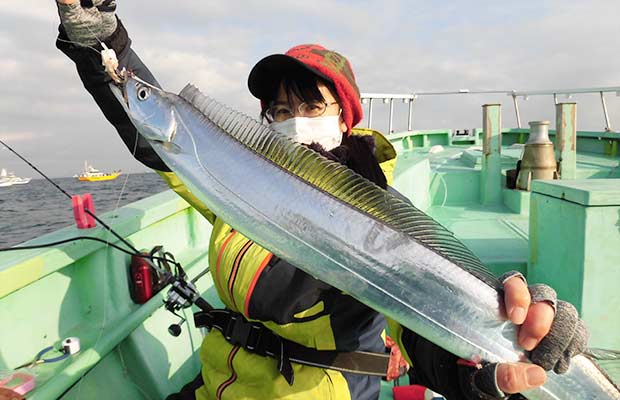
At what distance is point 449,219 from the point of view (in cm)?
638

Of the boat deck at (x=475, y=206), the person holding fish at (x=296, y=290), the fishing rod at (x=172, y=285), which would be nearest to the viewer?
the person holding fish at (x=296, y=290)

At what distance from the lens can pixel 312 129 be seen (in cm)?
200

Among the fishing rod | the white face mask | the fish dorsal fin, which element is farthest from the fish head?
the fishing rod

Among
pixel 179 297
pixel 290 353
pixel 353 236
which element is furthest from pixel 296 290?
pixel 179 297

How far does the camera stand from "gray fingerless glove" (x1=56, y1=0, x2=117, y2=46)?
1837 mm

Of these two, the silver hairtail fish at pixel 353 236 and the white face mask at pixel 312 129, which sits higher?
the white face mask at pixel 312 129

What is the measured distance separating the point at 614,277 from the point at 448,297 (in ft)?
7.83

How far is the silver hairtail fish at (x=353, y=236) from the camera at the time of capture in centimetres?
125

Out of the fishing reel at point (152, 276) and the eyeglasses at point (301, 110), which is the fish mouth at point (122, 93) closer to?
the eyeglasses at point (301, 110)

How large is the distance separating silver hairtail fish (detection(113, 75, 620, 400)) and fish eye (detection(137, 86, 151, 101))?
0.51 ft

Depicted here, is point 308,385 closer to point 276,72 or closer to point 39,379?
point 39,379

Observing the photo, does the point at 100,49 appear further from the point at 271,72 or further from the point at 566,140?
the point at 566,140

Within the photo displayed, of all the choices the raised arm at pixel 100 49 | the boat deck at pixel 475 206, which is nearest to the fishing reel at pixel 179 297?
the raised arm at pixel 100 49

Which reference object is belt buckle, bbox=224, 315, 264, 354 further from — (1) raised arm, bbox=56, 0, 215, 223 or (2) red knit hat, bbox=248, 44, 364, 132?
(2) red knit hat, bbox=248, 44, 364, 132
